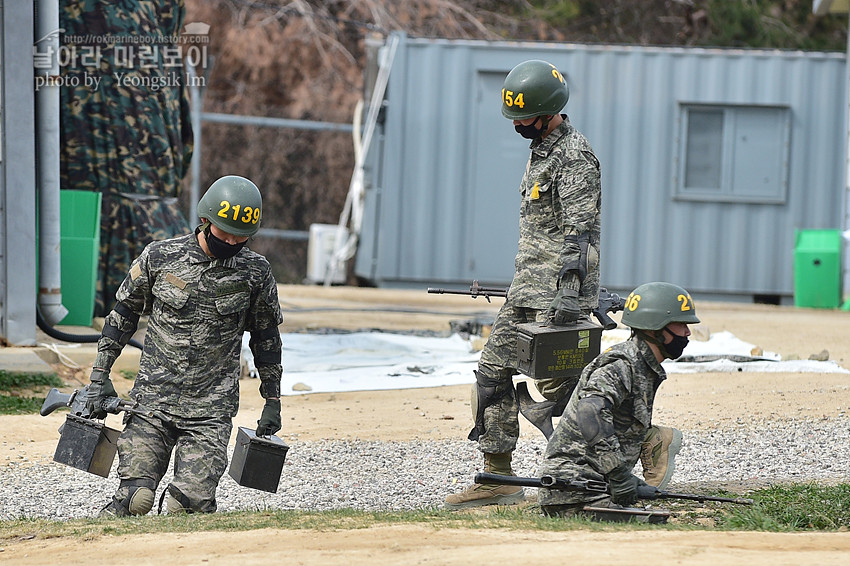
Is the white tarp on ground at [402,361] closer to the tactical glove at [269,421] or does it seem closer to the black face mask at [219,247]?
the tactical glove at [269,421]

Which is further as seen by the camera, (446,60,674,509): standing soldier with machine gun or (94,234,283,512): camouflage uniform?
(446,60,674,509): standing soldier with machine gun

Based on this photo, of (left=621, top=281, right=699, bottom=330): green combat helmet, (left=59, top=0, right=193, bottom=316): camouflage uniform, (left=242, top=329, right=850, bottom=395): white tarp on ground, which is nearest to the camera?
(left=621, top=281, right=699, bottom=330): green combat helmet

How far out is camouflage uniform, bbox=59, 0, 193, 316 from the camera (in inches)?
421

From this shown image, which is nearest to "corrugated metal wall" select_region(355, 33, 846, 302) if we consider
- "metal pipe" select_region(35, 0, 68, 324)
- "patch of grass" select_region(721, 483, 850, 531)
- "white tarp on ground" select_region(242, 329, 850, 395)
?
"white tarp on ground" select_region(242, 329, 850, 395)

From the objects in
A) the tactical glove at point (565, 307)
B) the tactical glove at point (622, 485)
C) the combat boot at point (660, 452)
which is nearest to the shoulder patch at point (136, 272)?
the tactical glove at point (565, 307)

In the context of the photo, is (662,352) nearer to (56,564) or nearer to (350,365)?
(56,564)

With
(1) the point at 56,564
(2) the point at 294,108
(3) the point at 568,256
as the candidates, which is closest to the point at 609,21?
(2) the point at 294,108

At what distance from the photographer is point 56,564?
4.53 metres

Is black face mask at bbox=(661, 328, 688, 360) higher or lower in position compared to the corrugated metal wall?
lower

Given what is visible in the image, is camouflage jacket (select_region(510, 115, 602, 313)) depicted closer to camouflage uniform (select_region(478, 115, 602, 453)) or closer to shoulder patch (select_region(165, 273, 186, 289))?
camouflage uniform (select_region(478, 115, 602, 453))

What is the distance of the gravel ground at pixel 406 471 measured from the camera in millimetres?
6293

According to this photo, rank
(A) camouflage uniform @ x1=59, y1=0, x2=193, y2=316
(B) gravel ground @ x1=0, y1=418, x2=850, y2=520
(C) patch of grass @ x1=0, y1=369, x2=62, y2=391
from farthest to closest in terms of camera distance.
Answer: (A) camouflage uniform @ x1=59, y1=0, x2=193, y2=316 → (C) patch of grass @ x1=0, y1=369, x2=62, y2=391 → (B) gravel ground @ x1=0, y1=418, x2=850, y2=520

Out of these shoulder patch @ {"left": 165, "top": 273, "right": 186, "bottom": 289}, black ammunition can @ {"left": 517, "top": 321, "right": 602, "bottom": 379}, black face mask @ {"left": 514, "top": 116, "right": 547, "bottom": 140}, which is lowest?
black ammunition can @ {"left": 517, "top": 321, "right": 602, "bottom": 379}

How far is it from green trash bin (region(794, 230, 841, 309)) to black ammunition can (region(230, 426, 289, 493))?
11151 mm
